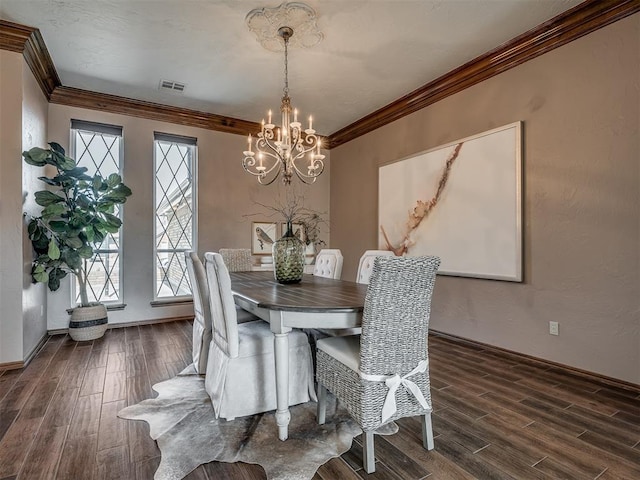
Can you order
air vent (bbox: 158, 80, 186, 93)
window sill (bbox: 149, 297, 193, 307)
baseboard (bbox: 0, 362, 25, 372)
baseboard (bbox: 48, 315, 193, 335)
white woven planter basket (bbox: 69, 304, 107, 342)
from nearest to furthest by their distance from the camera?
baseboard (bbox: 0, 362, 25, 372), white woven planter basket (bbox: 69, 304, 107, 342), air vent (bbox: 158, 80, 186, 93), baseboard (bbox: 48, 315, 193, 335), window sill (bbox: 149, 297, 193, 307)

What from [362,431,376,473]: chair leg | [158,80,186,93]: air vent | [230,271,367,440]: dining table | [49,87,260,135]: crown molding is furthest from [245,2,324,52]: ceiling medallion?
[362,431,376,473]: chair leg

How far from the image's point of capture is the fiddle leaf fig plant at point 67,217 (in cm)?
311

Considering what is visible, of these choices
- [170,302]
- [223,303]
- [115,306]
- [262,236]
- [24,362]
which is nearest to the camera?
[223,303]

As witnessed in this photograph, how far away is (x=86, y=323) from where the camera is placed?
11.9ft

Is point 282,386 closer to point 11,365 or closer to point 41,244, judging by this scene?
point 11,365

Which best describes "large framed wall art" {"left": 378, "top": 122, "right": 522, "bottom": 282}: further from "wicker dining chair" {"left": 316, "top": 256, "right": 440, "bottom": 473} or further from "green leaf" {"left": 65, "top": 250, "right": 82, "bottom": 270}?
"green leaf" {"left": 65, "top": 250, "right": 82, "bottom": 270}

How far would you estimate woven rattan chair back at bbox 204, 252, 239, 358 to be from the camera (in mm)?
1914

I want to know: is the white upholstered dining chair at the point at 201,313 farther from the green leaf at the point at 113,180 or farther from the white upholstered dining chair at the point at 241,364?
the green leaf at the point at 113,180

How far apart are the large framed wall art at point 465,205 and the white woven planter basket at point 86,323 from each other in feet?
11.7

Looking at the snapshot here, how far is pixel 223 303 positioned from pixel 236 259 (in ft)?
6.28

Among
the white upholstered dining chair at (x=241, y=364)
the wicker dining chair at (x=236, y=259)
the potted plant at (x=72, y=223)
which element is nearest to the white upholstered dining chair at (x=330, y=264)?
the wicker dining chair at (x=236, y=259)

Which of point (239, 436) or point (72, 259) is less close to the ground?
point (72, 259)

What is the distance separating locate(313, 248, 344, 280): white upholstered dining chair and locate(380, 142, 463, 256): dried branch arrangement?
3.85 ft

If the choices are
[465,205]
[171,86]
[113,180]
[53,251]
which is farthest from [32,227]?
[465,205]
